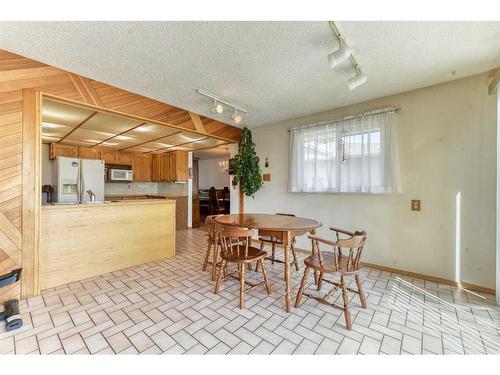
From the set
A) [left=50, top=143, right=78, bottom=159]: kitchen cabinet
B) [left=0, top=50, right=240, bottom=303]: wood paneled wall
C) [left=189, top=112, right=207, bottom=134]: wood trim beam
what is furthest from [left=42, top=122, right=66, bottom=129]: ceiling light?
[left=189, top=112, right=207, bottom=134]: wood trim beam

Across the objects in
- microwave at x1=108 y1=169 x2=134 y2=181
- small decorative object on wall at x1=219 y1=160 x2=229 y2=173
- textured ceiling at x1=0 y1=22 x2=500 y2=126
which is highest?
textured ceiling at x1=0 y1=22 x2=500 y2=126

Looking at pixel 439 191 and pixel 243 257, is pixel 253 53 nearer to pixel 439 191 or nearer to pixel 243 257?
pixel 243 257

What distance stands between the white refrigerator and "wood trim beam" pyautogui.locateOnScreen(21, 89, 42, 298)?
0.75 metres

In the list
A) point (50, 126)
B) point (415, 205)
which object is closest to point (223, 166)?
point (50, 126)

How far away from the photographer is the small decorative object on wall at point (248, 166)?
424 cm

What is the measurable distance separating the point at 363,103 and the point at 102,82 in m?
3.57

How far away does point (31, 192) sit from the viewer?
2.17 m

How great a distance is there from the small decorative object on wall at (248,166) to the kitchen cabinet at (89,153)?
3.97 m

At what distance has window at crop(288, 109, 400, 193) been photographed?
116 inches

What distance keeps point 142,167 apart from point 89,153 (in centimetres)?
133

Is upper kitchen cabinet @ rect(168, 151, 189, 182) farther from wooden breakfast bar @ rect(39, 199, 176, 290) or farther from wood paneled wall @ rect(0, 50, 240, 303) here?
wood paneled wall @ rect(0, 50, 240, 303)

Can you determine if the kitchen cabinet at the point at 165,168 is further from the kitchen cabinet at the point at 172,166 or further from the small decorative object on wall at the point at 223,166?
the small decorative object on wall at the point at 223,166

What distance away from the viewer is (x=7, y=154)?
205cm
